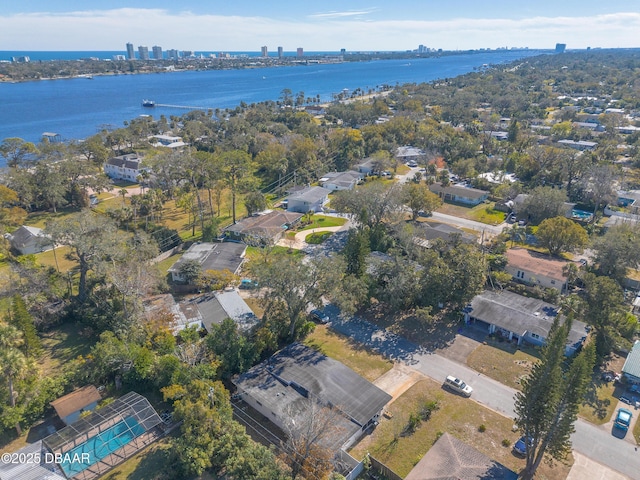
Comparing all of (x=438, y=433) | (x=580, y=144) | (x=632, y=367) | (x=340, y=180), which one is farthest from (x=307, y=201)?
(x=580, y=144)

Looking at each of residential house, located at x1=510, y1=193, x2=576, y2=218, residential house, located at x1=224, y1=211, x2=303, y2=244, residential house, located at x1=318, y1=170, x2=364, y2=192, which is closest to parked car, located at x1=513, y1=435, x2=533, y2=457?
residential house, located at x1=224, y1=211, x2=303, y2=244

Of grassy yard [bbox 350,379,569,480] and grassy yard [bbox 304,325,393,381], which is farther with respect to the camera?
grassy yard [bbox 304,325,393,381]

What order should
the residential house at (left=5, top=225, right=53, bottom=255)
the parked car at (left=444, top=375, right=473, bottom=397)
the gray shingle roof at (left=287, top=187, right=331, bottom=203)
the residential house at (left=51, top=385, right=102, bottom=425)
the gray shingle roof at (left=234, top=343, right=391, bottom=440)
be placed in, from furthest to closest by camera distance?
the gray shingle roof at (left=287, top=187, right=331, bottom=203) < the residential house at (left=5, top=225, right=53, bottom=255) < the parked car at (left=444, top=375, right=473, bottom=397) < the gray shingle roof at (left=234, top=343, right=391, bottom=440) < the residential house at (left=51, top=385, right=102, bottom=425)

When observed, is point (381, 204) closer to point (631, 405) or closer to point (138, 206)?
point (631, 405)

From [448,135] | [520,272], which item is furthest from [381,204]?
[448,135]

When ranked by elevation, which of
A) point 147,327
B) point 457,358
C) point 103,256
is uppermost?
point 103,256

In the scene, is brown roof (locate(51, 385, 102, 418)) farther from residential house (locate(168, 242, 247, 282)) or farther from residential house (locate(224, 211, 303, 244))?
residential house (locate(224, 211, 303, 244))
